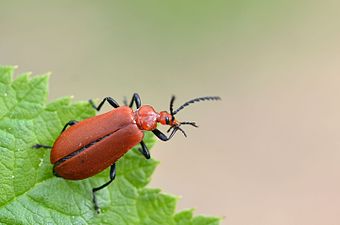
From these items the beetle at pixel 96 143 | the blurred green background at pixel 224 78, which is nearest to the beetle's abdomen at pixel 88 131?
the beetle at pixel 96 143

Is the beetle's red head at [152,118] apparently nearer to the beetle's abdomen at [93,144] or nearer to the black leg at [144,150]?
the beetle's abdomen at [93,144]

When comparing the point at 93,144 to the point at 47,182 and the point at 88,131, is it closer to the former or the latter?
the point at 88,131

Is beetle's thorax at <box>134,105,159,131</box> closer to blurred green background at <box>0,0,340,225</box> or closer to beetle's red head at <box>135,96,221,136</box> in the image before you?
beetle's red head at <box>135,96,221,136</box>

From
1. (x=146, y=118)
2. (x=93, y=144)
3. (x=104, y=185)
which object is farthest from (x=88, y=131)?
(x=146, y=118)

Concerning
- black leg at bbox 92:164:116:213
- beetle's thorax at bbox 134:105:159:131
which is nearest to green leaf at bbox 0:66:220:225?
black leg at bbox 92:164:116:213

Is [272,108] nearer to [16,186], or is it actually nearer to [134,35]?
[134,35]

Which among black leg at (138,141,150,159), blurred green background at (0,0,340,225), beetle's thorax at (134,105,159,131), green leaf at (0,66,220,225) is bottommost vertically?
green leaf at (0,66,220,225)
